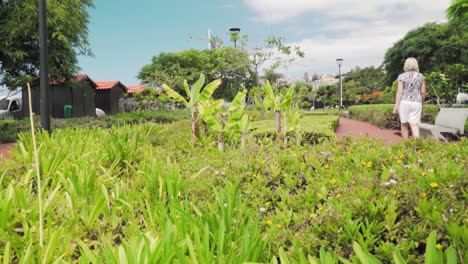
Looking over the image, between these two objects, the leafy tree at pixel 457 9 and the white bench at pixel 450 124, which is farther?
the leafy tree at pixel 457 9

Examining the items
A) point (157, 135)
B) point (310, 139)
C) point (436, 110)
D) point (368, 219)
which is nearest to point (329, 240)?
point (368, 219)

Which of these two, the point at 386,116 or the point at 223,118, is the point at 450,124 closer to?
the point at 223,118

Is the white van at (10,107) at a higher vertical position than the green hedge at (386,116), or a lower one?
higher

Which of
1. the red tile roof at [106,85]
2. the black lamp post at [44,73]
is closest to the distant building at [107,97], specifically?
the red tile roof at [106,85]

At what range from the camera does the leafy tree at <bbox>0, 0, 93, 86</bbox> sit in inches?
818

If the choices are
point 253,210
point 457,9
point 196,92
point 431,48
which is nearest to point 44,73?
point 196,92

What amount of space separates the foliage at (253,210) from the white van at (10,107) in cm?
2692

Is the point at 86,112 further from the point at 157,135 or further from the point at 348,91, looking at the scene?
the point at 348,91

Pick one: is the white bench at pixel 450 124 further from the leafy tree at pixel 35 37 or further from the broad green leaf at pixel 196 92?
the leafy tree at pixel 35 37

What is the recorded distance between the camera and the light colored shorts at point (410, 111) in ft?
29.0

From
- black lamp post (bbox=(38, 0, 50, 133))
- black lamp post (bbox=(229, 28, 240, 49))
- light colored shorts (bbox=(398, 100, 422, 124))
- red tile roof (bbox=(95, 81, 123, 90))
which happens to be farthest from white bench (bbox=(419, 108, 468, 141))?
red tile roof (bbox=(95, 81, 123, 90))

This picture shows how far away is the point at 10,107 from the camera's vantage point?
96.2 feet

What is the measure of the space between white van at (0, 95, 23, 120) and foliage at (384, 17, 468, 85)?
120 feet

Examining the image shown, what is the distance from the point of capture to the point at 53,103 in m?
32.5
